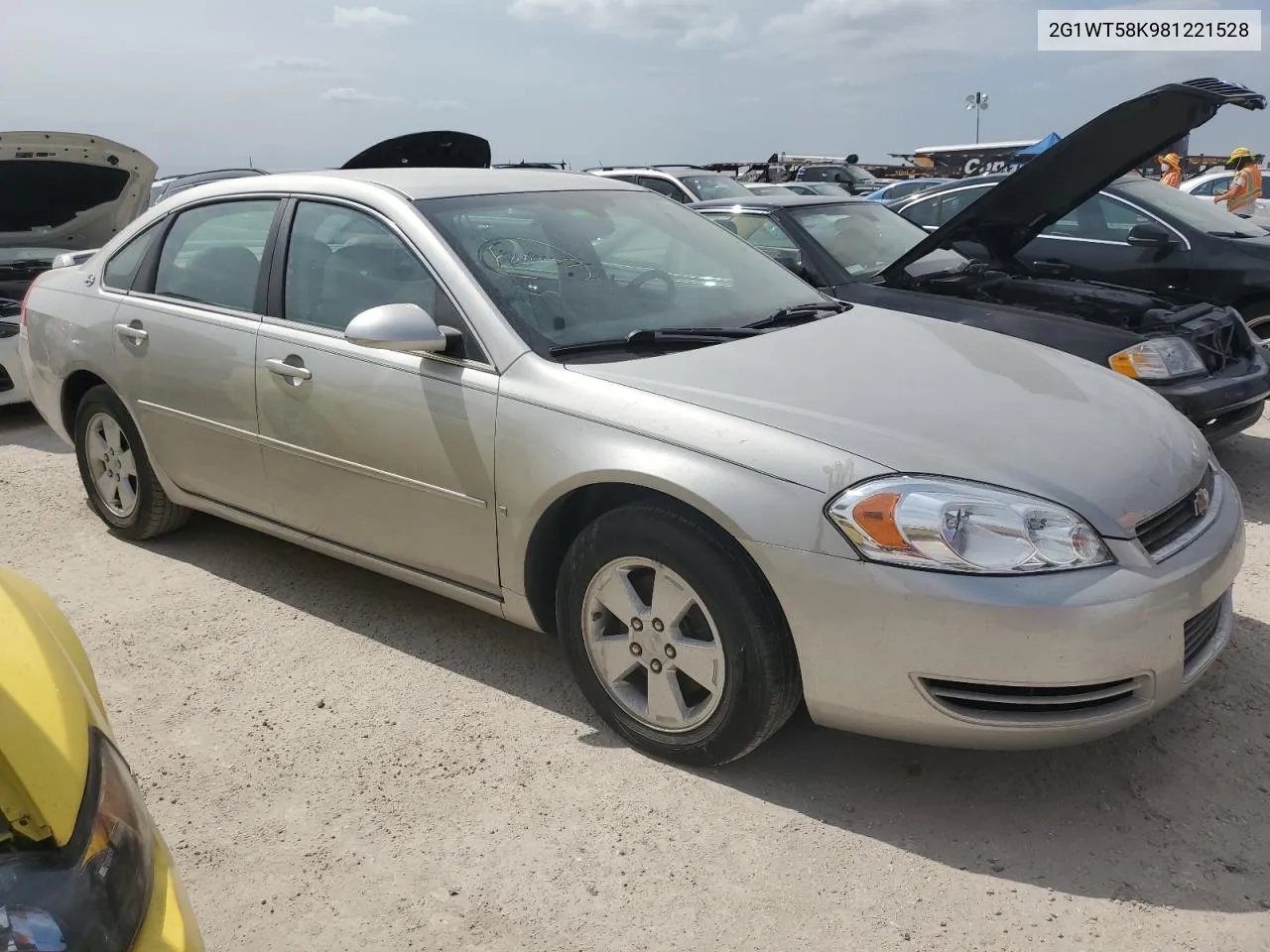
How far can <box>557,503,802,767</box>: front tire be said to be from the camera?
2729 millimetres

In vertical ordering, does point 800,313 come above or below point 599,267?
below

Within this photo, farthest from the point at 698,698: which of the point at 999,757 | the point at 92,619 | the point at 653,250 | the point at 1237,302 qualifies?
the point at 1237,302

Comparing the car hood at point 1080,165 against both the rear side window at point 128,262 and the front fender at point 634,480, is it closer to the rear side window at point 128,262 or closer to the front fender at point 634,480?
the front fender at point 634,480

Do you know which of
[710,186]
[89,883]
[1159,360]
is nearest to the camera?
[89,883]

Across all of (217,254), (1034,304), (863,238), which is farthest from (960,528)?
(863,238)

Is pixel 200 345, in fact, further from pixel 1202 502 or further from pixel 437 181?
pixel 1202 502

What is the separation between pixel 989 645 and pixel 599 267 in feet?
5.95

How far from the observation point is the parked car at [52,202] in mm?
6605

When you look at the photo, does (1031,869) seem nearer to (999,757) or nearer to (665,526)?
(999,757)

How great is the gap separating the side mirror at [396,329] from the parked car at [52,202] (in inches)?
173

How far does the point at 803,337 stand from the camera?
3.43m

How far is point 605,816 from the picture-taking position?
2.84 m

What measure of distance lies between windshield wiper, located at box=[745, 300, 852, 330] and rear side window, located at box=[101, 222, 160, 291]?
253cm

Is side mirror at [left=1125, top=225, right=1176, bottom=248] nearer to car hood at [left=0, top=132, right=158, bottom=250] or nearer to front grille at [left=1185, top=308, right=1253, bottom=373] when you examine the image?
front grille at [left=1185, top=308, right=1253, bottom=373]
